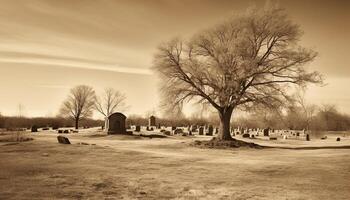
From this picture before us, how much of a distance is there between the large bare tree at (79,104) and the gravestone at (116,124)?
33830 mm

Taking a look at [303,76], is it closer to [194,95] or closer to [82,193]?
[194,95]

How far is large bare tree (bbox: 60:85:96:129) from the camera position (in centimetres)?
7619

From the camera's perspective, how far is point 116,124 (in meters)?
43.2

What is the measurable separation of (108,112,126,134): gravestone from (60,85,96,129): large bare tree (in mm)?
33830

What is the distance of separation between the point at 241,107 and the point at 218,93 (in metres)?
2.78

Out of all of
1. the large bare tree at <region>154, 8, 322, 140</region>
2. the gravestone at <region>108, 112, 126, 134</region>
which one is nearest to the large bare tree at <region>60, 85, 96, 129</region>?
the gravestone at <region>108, 112, 126, 134</region>

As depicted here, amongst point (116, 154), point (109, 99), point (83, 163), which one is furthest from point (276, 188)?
point (109, 99)

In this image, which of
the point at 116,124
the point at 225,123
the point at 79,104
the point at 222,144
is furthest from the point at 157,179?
the point at 79,104

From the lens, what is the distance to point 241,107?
2856 cm

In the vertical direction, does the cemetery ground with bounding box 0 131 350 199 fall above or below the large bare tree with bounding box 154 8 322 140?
below

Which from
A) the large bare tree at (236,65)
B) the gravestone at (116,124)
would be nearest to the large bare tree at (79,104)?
the gravestone at (116,124)

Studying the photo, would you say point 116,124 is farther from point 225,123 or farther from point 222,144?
point 222,144

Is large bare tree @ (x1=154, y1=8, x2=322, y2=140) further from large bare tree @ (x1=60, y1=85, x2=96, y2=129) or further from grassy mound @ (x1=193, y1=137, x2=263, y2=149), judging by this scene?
large bare tree @ (x1=60, y1=85, x2=96, y2=129)

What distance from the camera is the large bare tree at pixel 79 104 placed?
76.2 metres
